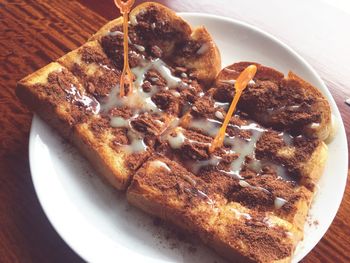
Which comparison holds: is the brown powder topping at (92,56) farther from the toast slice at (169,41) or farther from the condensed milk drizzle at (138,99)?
the condensed milk drizzle at (138,99)

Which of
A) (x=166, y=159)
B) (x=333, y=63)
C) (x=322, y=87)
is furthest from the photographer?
(x=333, y=63)


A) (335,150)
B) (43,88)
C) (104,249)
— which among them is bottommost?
(104,249)

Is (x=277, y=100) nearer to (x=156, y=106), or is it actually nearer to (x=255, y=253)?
(x=156, y=106)

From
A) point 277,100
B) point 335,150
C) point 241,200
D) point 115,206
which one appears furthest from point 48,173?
point 335,150

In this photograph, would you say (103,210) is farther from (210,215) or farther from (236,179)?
(236,179)

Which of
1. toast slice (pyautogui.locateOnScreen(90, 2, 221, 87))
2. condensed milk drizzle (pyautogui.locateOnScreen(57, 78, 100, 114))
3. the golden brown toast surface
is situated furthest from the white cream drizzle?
condensed milk drizzle (pyautogui.locateOnScreen(57, 78, 100, 114))

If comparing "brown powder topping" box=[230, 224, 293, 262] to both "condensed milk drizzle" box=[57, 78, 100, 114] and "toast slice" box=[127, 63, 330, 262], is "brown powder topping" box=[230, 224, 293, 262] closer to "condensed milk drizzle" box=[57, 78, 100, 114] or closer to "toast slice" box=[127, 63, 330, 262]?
"toast slice" box=[127, 63, 330, 262]
